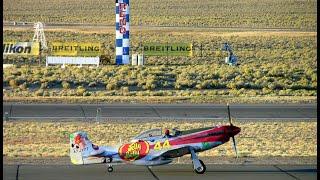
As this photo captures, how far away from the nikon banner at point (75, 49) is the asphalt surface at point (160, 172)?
39707mm

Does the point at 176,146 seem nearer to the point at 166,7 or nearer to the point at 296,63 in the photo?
the point at 296,63

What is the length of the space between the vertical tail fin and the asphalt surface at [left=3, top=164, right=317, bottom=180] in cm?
32

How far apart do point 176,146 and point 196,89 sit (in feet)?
96.1

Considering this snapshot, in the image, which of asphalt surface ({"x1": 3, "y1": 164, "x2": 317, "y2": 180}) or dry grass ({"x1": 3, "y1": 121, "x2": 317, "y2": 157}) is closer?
asphalt surface ({"x1": 3, "y1": 164, "x2": 317, "y2": 180})

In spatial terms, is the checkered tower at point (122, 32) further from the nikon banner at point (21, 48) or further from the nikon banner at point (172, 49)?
the nikon banner at point (21, 48)

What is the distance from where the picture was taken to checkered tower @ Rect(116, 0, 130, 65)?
6061cm

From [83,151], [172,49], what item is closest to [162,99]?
[83,151]

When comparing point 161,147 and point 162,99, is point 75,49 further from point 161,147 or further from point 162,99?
point 161,147

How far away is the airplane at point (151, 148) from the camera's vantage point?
70.6 ft

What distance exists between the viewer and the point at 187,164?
78.2 feet

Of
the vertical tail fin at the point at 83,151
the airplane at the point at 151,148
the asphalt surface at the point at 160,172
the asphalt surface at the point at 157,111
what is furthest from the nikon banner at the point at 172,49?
the vertical tail fin at the point at 83,151

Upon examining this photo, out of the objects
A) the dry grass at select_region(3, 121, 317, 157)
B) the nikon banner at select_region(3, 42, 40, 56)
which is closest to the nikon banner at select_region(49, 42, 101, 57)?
the nikon banner at select_region(3, 42, 40, 56)

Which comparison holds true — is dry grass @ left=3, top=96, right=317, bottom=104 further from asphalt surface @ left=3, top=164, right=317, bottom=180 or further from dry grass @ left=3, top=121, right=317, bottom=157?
asphalt surface @ left=3, top=164, right=317, bottom=180

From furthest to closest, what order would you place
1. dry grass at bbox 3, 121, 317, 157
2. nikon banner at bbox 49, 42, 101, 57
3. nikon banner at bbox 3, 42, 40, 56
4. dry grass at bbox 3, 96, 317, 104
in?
nikon banner at bbox 3, 42, 40, 56
nikon banner at bbox 49, 42, 101, 57
dry grass at bbox 3, 96, 317, 104
dry grass at bbox 3, 121, 317, 157
